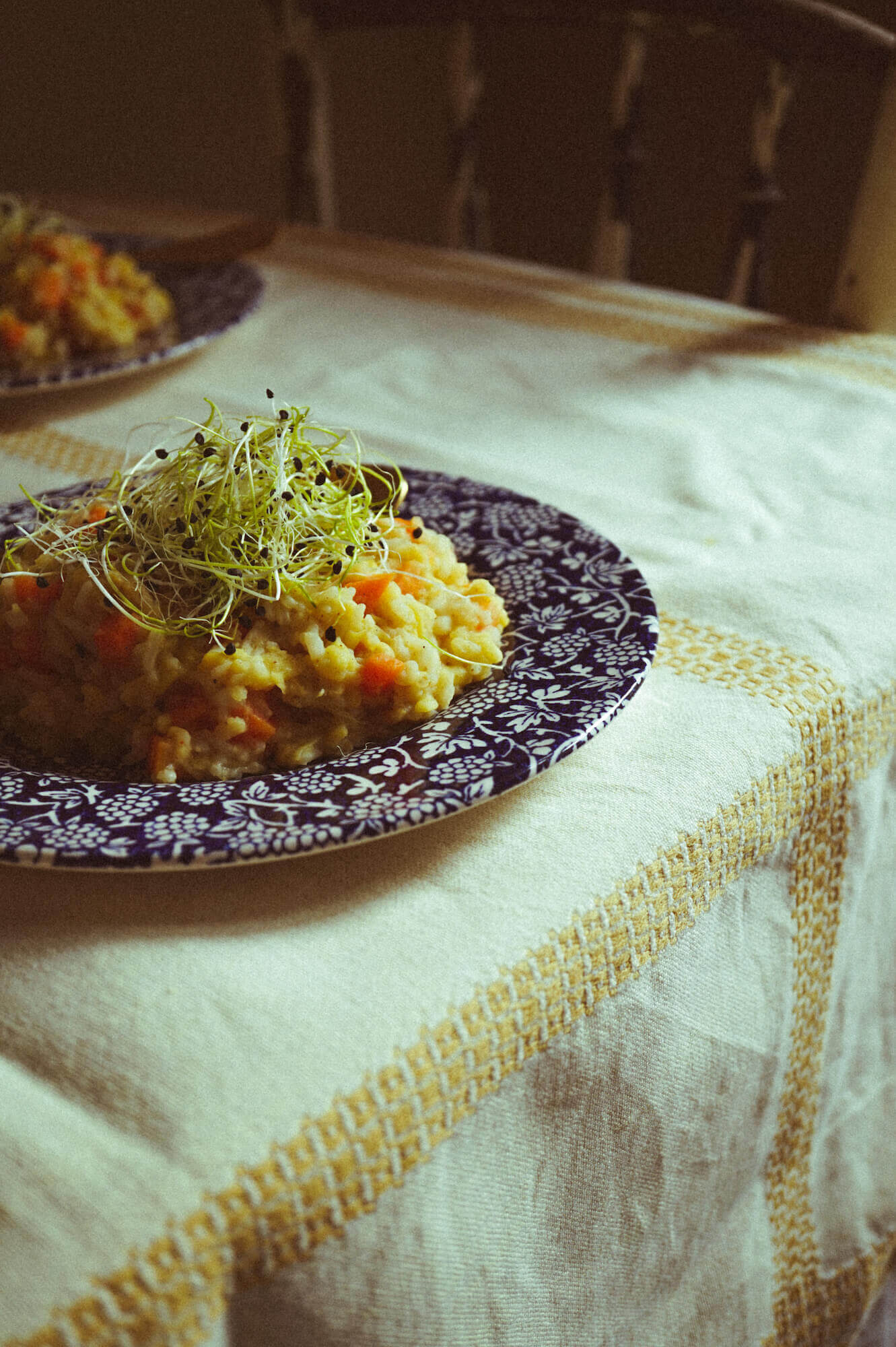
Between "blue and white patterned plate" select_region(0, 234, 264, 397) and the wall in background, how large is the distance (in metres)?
1.42

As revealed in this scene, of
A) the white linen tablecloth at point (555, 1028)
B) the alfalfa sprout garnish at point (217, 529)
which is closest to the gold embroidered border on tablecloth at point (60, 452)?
the white linen tablecloth at point (555, 1028)

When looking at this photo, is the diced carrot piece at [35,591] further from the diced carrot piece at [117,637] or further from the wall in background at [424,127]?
the wall in background at [424,127]

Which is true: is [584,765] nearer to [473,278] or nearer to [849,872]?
[849,872]

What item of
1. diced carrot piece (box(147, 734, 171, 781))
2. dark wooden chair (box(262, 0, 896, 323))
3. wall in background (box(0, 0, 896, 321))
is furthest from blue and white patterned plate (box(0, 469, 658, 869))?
wall in background (box(0, 0, 896, 321))

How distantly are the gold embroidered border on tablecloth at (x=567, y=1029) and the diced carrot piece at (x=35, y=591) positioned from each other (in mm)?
411

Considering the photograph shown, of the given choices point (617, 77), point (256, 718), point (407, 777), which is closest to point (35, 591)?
point (256, 718)

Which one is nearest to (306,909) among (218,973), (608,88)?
(218,973)

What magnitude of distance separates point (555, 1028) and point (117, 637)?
1.23 ft

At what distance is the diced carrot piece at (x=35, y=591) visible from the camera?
2.62 ft

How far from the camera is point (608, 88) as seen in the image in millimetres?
3639

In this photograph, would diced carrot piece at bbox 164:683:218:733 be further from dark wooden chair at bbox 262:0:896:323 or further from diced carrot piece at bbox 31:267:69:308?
dark wooden chair at bbox 262:0:896:323

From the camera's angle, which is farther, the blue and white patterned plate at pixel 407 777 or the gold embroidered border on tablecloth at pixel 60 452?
the gold embroidered border on tablecloth at pixel 60 452

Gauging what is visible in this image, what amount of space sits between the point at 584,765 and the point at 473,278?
1.32 metres

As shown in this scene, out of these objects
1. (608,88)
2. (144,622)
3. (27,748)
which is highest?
(608,88)
